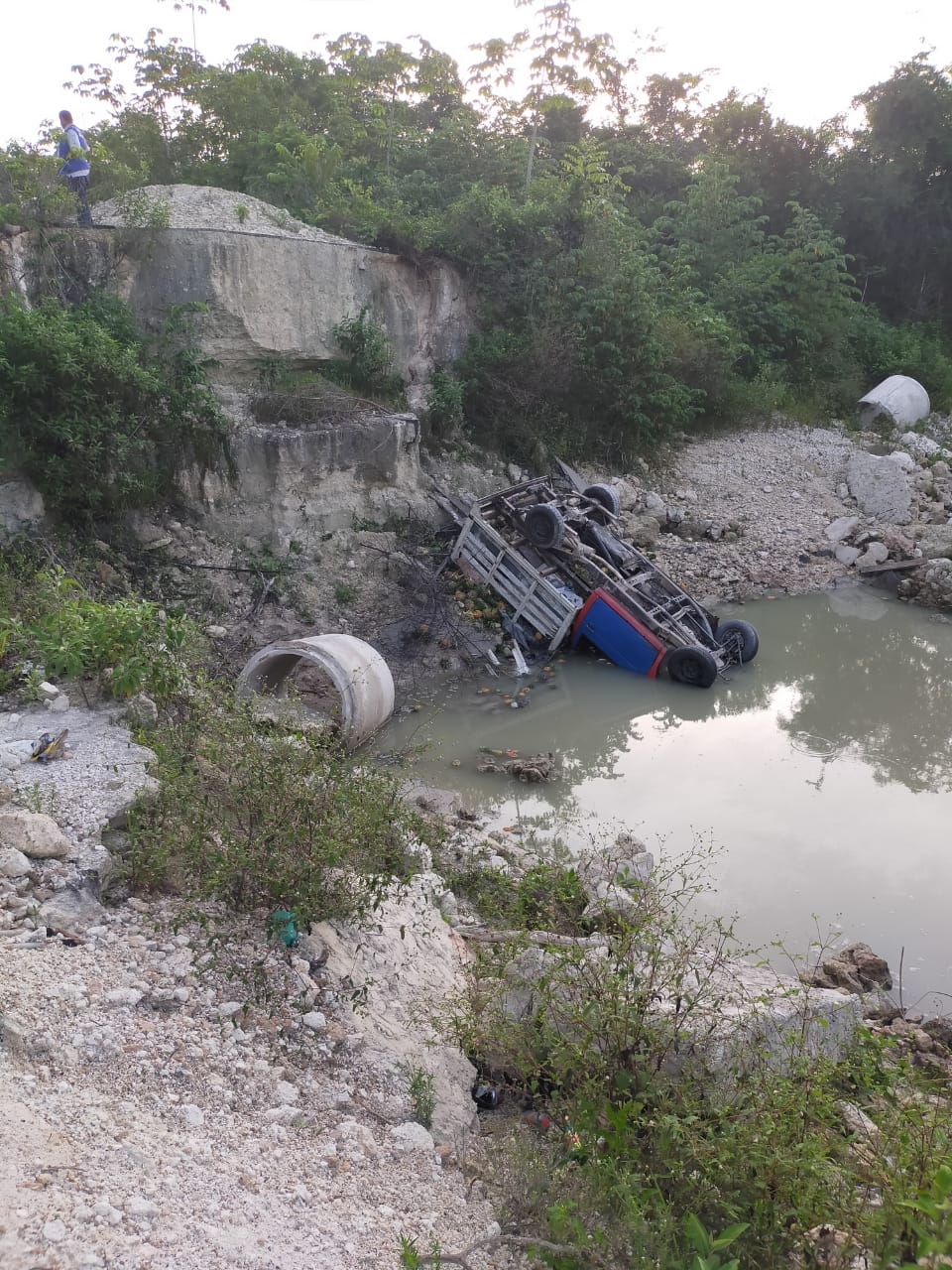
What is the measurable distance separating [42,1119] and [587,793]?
6.02 metres

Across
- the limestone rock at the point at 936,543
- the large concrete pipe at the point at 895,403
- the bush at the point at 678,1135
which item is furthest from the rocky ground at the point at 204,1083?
the large concrete pipe at the point at 895,403

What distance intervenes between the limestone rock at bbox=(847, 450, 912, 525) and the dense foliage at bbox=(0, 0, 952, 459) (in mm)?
2688

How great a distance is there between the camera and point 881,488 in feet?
53.3

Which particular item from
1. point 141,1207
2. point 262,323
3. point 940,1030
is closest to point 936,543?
point 940,1030

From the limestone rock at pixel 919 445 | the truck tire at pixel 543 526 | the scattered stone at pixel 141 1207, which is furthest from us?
the limestone rock at pixel 919 445

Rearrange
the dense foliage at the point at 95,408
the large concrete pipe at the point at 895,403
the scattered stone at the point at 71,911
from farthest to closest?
1. the large concrete pipe at the point at 895,403
2. the dense foliage at the point at 95,408
3. the scattered stone at the point at 71,911

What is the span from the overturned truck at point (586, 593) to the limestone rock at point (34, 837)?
23.1 feet

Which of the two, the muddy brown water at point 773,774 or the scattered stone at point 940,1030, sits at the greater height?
the scattered stone at point 940,1030

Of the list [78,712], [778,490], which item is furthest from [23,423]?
[778,490]

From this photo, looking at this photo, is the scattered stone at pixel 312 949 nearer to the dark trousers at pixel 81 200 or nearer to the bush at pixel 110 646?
the bush at pixel 110 646

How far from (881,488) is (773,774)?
9.63 m

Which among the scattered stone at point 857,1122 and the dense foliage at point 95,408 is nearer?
the scattered stone at point 857,1122

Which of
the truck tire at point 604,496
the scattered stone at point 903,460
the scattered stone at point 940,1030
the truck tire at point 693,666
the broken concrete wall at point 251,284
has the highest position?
the broken concrete wall at point 251,284

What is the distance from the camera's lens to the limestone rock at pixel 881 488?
16.0 m
